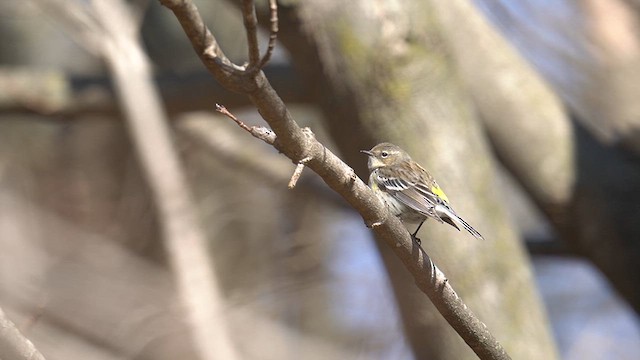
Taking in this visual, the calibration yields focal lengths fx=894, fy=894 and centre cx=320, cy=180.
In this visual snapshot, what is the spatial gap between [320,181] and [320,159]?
14.7ft

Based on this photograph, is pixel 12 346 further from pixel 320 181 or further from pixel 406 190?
pixel 320 181

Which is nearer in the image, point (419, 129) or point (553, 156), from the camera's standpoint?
point (419, 129)

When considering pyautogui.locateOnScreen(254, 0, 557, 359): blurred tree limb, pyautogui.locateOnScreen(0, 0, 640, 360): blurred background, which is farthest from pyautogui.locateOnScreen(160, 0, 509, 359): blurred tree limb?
pyautogui.locateOnScreen(254, 0, 557, 359): blurred tree limb

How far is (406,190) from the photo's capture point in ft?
11.4

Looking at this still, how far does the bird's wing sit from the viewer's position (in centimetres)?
329

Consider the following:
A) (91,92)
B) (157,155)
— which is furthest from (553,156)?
(91,92)

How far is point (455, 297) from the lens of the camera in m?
2.43

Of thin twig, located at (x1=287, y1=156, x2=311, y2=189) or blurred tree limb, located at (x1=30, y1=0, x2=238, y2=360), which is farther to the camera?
blurred tree limb, located at (x1=30, y1=0, x2=238, y2=360)

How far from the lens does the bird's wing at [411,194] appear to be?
329cm

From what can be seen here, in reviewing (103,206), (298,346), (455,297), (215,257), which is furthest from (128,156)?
(455,297)

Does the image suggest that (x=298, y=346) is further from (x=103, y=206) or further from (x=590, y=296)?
(x=590, y=296)

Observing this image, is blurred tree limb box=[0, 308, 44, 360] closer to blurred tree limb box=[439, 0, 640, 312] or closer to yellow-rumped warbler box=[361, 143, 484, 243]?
yellow-rumped warbler box=[361, 143, 484, 243]

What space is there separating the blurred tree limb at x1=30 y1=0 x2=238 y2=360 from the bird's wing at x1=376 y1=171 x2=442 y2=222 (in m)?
1.52

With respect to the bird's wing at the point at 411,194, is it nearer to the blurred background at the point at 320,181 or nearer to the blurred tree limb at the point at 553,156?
the blurred background at the point at 320,181
